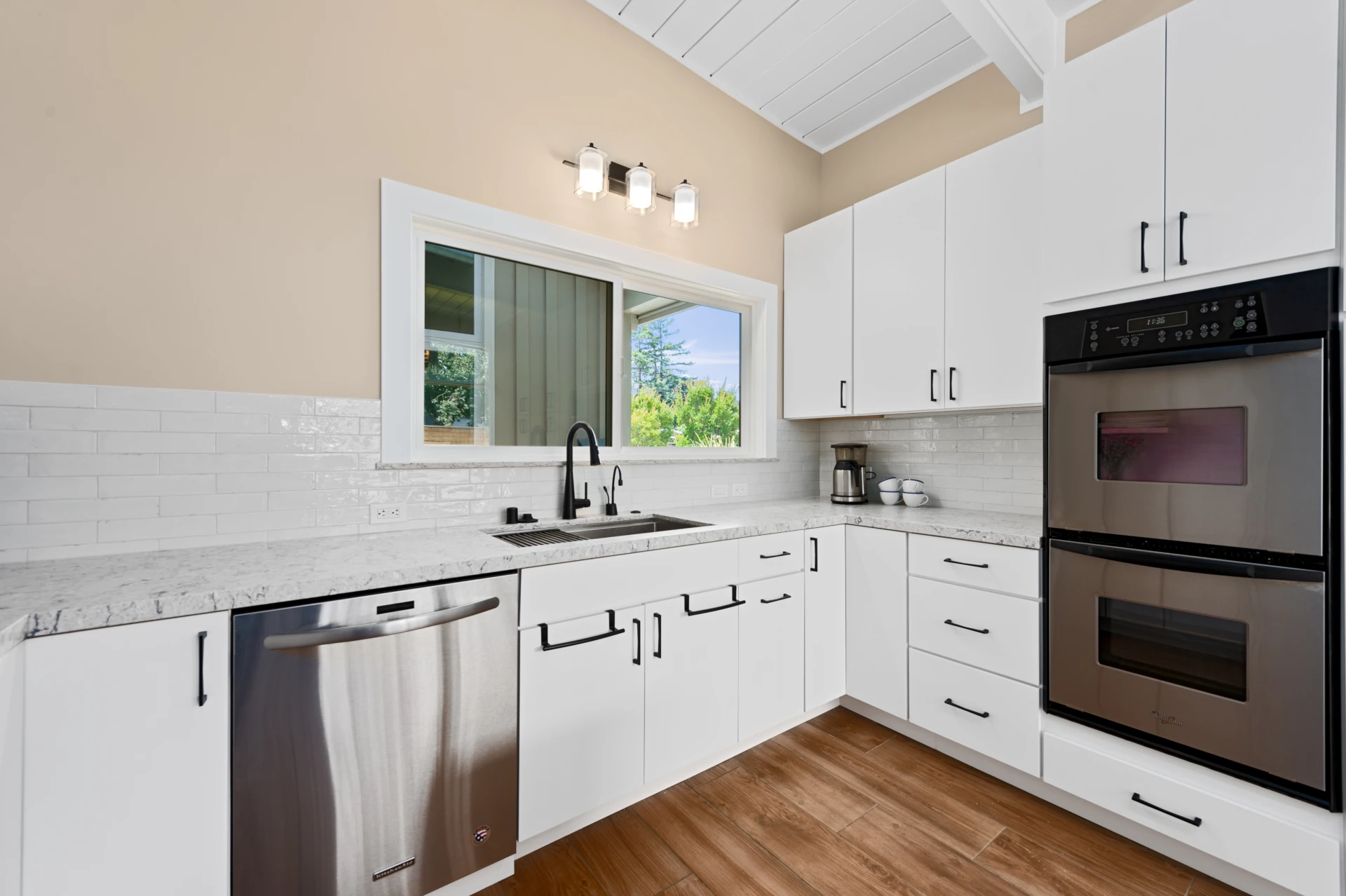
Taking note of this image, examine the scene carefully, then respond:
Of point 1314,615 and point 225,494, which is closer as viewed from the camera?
point 1314,615

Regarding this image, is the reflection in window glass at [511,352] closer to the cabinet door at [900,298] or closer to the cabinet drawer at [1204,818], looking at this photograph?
the cabinet door at [900,298]

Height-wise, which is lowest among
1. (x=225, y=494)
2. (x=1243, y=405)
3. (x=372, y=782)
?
(x=372, y=782)

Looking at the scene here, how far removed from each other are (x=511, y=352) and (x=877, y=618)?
6.23ft

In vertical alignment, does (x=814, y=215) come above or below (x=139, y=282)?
above

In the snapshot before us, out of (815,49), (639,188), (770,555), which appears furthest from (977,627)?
(815,49)

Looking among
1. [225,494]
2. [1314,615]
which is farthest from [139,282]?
[1314,615]

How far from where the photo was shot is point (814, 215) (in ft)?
11.2

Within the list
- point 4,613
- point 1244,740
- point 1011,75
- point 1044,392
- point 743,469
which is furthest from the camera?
point 743,469

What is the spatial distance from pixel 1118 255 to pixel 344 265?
2482 millimetres

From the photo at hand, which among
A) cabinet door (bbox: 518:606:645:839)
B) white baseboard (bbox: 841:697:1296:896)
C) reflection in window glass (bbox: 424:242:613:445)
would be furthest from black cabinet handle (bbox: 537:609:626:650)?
white baseboard (bbox: 841:697:1296:896)

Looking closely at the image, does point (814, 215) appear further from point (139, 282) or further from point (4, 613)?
point (4, 613)

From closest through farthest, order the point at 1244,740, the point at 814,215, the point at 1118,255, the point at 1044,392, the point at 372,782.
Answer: the point at 372,782 → the point at 1244,740 → the point at 1118,255 → the point at 1044,392 → the point at 814,215

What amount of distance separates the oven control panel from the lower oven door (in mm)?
621

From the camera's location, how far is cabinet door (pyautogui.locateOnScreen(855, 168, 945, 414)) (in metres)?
2.46
